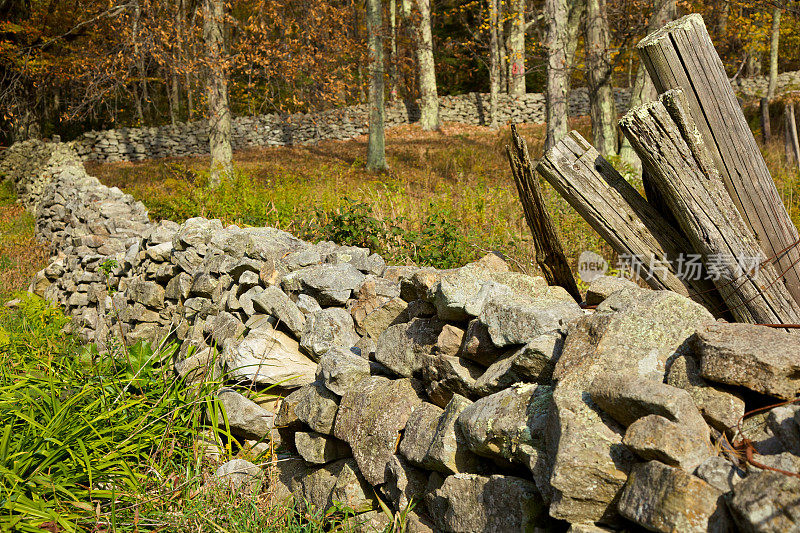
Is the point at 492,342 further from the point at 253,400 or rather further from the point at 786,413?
the point at 253,400

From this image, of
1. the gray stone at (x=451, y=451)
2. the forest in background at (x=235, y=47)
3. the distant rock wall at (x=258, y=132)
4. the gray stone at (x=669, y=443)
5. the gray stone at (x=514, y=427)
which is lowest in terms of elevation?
the gray stone at (x=451, y=451)

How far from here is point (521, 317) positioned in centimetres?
263

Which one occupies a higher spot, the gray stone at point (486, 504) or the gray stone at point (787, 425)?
the gray stone at point (787, 425)

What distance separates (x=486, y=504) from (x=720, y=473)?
942 millimetres

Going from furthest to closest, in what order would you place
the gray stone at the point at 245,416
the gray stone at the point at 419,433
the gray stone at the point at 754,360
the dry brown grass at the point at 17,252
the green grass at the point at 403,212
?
the dry brown grass at the point at 17,252, the green grass at the point at 403,212, the gray stone at the point at 245,416, the gray stone at the point at 419,433, the gray stone at the point at 754,360

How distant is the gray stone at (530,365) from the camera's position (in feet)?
8.07

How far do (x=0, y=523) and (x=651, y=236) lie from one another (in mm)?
3402

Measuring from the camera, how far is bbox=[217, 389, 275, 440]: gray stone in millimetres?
3566

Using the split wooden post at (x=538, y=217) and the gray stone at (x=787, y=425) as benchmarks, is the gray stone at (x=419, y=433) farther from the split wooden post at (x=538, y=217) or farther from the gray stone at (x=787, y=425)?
the gray stone at (x=787, y=425)

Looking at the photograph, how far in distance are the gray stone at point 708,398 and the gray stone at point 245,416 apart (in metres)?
2.41

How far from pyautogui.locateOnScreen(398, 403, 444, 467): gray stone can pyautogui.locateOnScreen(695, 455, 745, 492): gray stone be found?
124 cm

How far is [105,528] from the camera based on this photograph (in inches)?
114

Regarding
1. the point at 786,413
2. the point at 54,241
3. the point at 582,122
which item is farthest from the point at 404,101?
the point at 786,413

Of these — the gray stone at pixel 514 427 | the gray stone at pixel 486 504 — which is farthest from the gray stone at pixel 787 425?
the gray stone at pixel 486 504
